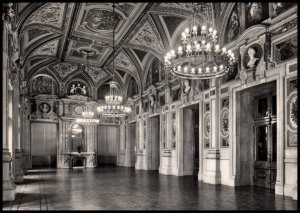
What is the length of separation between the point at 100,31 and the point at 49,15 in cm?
259

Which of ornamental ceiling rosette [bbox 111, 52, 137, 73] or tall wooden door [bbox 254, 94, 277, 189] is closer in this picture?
tall wooden door [bbox 254, 94, 277, 189]

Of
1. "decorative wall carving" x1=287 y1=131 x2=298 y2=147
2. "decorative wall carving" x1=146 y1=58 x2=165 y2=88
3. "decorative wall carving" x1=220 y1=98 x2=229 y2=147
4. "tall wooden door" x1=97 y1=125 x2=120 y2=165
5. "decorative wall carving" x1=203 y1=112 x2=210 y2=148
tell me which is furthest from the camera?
"tall wooden door" x1=97 y1=125 x2=120 y2=165

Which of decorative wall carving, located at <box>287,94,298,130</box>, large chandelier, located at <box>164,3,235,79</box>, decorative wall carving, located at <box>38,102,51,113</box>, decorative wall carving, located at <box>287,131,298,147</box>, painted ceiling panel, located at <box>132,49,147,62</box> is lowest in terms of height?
decorative wall carving, located at <box>287,131,298,147</box>

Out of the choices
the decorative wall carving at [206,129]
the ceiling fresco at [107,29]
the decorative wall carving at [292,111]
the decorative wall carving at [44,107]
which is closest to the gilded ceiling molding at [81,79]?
the decorative wall carving at [44,107]

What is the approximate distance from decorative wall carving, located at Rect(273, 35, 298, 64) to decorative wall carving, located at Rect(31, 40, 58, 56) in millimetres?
10452

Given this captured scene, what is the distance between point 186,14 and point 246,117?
4.29 meters

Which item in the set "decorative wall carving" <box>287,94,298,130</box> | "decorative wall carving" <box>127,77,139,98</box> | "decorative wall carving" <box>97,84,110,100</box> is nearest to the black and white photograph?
"decorative wall carving" <box>287,94,298,130</box>

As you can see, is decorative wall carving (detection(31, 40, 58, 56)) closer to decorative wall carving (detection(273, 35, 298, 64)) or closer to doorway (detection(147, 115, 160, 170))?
doorway (detection(147, 115, 160, 170))

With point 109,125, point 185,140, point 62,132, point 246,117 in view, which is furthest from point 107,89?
point 246,117

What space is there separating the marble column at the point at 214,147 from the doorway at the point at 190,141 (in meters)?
2.38

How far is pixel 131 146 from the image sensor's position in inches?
784

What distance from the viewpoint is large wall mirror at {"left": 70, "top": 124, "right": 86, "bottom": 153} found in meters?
19.9

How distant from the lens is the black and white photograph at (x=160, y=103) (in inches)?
285

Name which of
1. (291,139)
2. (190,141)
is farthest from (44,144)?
(291,139)
